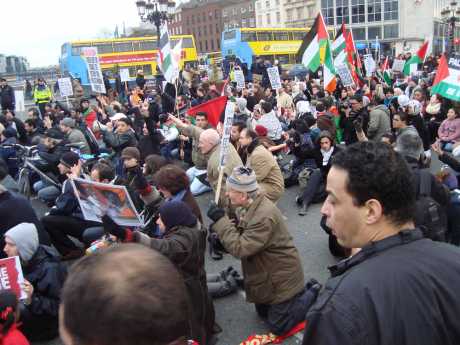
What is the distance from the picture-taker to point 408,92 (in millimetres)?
13273

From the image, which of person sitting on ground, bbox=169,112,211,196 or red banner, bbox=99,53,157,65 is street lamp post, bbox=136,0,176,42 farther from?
person sitting on ground, bbox=169,112,211,196

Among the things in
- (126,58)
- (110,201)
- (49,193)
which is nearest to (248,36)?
(126,58)

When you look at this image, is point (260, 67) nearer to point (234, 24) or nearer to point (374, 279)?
point (374, 279)

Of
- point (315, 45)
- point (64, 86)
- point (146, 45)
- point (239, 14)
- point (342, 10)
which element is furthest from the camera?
point (239, 14)

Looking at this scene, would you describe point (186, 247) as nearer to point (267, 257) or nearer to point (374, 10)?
point (267, 257)

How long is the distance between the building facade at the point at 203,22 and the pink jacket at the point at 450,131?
292 ft

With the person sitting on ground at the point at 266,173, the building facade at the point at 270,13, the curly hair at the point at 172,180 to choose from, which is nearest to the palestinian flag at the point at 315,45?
the person sitting on ground at the point at 266,173

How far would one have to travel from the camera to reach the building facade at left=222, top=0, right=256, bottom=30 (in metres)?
85.2

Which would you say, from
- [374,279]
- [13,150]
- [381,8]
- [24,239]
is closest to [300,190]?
[24,239]

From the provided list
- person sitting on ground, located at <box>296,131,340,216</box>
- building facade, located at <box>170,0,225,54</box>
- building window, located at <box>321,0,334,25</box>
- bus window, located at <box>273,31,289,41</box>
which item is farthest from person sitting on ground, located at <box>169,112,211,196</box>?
building facade, located at <box>170,0,225,54</box>

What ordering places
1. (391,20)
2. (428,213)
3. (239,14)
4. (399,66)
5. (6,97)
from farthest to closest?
1. (239,14)
2. (391,20)
3. (399,66)
4. (6,97)
5. (428,213)

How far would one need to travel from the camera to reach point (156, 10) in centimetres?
1844

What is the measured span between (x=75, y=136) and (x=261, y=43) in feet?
89.4

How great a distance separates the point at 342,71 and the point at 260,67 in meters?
12.2
